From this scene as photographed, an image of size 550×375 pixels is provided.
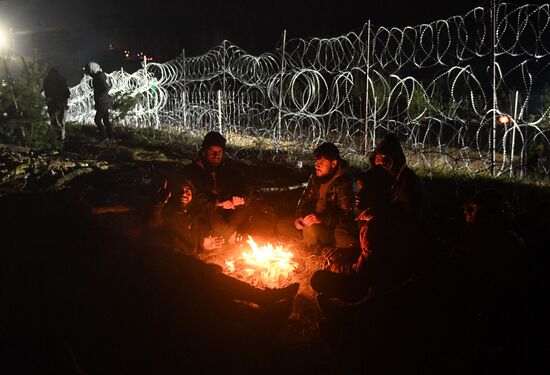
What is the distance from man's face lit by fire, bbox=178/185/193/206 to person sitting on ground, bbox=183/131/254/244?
0.41ft

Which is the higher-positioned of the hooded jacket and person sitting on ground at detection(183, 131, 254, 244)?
the hooded jacket

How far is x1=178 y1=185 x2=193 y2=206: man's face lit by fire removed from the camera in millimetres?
5008

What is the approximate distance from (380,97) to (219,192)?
879 centimetres

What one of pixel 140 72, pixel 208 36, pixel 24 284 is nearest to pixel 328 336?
pixel 24 284

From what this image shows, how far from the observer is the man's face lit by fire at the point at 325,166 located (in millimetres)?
4766

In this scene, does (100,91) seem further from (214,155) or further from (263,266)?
(263,266)

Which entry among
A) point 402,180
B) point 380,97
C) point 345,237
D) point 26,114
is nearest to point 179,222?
point 345,237

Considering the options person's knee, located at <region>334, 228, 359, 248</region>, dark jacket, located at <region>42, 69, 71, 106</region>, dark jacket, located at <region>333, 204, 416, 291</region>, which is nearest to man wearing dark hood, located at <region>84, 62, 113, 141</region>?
dark jacket, located at <region>42, 69, 71, 106</region>

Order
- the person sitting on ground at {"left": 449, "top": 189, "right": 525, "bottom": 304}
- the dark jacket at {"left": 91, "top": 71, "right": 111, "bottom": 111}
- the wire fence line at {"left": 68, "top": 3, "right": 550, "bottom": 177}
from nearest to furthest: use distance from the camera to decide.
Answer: the person sitting on ground at {"left": 449, "top": 189, "right": 525, "bottom": 304} → the wire fence line at {"left": 68, "top": 3, "right": 550, "bottom": 177} → the dark jacket at {"left": 91, "top": 71, "right": 111, "bottom": 111}

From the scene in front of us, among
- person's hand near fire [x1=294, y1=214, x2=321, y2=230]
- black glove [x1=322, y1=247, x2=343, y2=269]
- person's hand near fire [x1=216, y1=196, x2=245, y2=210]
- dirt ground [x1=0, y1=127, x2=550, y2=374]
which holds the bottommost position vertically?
dirt ground [x1=0, y1=127, x2=550, y2=374]

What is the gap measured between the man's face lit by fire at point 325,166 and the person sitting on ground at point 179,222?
140 cm

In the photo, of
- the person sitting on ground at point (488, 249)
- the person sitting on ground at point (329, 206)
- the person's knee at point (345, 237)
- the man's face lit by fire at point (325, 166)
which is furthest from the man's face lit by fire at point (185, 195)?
the person sitting on ground at point (488, 249)

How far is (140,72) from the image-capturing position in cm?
1369

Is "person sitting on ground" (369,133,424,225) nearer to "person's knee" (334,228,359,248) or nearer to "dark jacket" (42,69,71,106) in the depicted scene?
"person's knee" (334,228,359,248)
